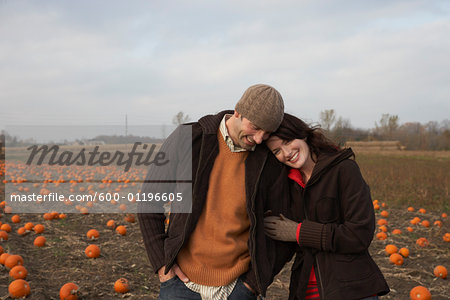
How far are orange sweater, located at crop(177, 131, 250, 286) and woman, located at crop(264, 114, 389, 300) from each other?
21 cm

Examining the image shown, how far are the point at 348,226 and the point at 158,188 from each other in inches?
45.5

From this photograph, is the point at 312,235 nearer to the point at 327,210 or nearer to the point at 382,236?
the point at 327,210

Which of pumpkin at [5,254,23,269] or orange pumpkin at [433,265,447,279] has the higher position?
pumpkin at [5,254,23,269]

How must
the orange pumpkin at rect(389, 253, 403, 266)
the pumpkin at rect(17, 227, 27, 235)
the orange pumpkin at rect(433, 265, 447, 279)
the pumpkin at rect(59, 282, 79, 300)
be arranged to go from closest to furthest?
the pumpkin at rect(59, 282, 79, 300) < the orange pumpkin at rect(433, 265, 447, 279) < the orange pumpkin at rect(389, 253, 403, 266) < the pumpkin at rect(17, 227, 27, 235)

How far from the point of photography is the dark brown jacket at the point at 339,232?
2.17m

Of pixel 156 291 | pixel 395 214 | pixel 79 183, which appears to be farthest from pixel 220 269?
pixel 79 183

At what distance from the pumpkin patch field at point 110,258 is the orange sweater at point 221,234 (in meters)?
2.25

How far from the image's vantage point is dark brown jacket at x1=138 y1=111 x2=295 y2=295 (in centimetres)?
219

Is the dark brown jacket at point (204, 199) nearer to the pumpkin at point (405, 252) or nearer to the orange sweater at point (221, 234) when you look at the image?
the orange sweater at point (221, 234)

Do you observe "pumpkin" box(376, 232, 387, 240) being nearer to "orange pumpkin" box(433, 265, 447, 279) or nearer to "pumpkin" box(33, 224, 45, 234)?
"orange pumpkin" box(433, 265, 447, 279)

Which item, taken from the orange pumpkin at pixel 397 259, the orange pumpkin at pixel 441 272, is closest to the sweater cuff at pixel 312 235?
the orange pumpkin at pixel 441 272

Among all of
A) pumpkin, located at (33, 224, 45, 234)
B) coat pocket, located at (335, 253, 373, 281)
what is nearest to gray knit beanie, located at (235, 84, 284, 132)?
coat pocket, located at (335, 253, 373, 281)

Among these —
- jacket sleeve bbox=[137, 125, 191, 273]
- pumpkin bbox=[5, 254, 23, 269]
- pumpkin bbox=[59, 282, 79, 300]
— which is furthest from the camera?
pumpkin bbox=[5, 254, 23, 269]

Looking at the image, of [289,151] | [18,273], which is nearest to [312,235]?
[289,151]
